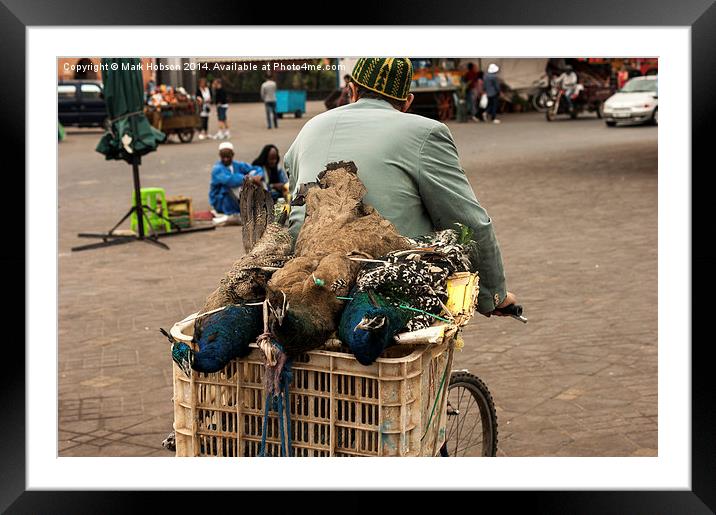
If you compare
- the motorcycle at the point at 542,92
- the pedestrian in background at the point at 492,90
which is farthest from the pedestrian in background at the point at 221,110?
the motorcycle at the point at 542,92

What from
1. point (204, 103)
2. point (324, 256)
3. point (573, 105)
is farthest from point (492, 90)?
point (324, 256)

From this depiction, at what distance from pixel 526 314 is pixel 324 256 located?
501cm

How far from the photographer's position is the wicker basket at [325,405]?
9.90 ft

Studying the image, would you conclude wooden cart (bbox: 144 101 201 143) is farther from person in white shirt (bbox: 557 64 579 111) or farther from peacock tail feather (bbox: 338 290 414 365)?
peacock tail feather (bbox: 338 290 414 365)

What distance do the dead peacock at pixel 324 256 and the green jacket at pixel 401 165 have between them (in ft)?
0.37

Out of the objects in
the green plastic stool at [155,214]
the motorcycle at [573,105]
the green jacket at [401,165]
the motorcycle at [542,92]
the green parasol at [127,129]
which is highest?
the motorcycle at [542,92]

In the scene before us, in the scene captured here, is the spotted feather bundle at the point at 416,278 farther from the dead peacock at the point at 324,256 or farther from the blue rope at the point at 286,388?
the blue rope at the point at 286,388

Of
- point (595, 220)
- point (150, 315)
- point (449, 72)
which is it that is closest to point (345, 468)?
point (150, 315)

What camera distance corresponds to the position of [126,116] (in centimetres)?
1165

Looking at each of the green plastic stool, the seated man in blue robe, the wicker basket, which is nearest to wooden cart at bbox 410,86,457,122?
the seated man in blue robe

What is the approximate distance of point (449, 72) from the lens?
29.0 metres

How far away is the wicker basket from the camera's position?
3.02m

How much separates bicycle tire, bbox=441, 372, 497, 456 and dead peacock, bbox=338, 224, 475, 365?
3.50 feet
